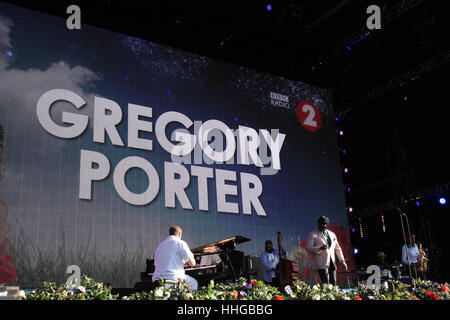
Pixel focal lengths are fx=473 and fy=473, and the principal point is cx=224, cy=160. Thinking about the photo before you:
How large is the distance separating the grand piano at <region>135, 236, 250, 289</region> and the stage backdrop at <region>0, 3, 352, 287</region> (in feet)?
2.58

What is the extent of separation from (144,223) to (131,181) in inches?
27.9

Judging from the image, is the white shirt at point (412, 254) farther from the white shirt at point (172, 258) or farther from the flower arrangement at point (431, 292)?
the white shirt at point (172, 258)

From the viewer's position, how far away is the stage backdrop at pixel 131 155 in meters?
6.83

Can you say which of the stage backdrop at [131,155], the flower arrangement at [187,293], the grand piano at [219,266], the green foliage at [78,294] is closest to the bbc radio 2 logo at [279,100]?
the stage backdrop at [131,155]

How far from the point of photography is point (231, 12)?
9.16 m

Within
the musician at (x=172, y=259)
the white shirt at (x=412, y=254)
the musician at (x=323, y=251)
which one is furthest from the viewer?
the white shirt at (x=412, y=254)

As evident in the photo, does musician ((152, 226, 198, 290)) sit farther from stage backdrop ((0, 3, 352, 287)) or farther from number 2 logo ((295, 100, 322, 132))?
number 2 logo ((295, 100, 322, 132))

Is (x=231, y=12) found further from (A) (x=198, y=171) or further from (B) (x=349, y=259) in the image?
(B) (x=349, y=259)

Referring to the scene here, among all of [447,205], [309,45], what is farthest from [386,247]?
[309,45]

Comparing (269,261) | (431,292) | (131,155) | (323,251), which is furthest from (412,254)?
(131,155)

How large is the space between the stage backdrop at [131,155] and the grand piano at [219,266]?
787 millimetres

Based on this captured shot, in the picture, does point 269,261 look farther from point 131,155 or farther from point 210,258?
point 131,155

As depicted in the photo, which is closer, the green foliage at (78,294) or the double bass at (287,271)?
the green foliage at (78,294)
